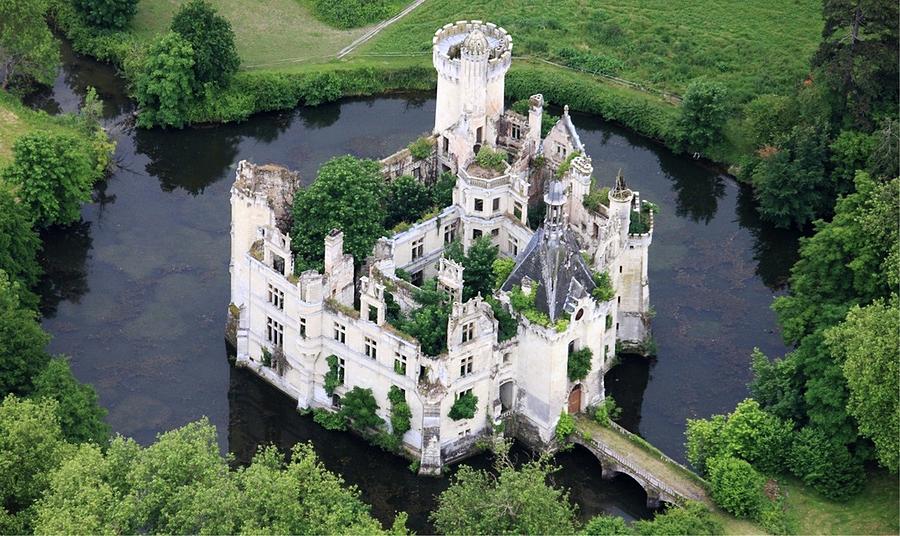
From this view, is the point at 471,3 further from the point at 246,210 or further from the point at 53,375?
the point at 53,375

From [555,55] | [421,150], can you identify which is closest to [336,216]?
[421,150]

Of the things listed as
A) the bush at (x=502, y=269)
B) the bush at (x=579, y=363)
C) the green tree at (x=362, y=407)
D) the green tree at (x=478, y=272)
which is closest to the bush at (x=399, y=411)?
the green tree at (x=362, y=407)

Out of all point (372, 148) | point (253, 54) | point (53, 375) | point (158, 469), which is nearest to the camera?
point (158, 469)

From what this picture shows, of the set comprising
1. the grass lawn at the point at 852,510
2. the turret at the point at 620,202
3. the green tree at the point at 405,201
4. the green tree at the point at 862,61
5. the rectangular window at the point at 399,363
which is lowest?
the grass lawn at the point at 852,510

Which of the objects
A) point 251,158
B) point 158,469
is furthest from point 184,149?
point 158,469

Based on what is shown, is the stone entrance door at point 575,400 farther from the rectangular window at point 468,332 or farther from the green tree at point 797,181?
the green tree at point 797,181

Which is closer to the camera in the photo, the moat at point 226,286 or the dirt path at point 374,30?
the moat at point 226,286

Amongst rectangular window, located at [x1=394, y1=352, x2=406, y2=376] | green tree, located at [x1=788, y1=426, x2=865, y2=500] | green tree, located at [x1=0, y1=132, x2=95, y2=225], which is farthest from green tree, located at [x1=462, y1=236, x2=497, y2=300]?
green tree, located at [x1=0, y1=132, x2=95, y2=225]

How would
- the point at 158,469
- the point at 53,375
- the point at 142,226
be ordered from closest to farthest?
the point at 158,469 < the point at 53,375 < the point at 142,226
